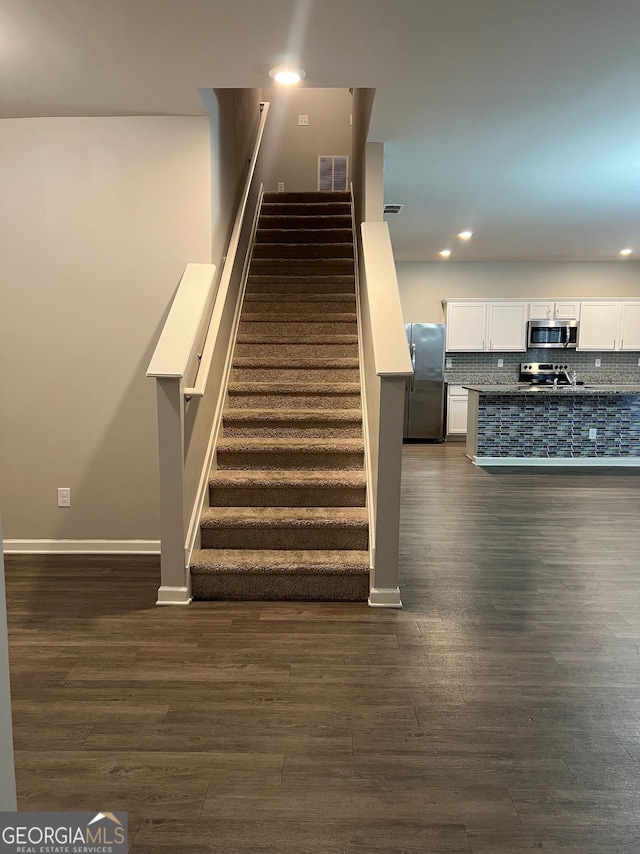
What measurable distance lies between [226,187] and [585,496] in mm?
4222

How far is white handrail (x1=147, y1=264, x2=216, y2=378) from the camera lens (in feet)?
9.75

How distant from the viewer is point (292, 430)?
4023 millimetres

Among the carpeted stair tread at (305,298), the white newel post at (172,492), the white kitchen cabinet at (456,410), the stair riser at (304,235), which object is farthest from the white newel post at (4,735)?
the white kitchen cabinet at (456,410)

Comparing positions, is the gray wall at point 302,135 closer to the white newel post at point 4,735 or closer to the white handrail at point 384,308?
the white handrail at point 384,308

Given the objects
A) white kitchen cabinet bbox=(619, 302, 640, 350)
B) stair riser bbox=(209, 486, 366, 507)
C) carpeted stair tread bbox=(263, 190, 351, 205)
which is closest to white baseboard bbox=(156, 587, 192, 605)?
stair riser bbox=(209, 486, 366, 507)

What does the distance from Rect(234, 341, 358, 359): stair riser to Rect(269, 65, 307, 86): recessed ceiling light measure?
1956 mm

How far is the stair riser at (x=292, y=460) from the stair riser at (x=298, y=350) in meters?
1.10

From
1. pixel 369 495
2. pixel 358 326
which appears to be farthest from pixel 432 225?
pixel 369 495

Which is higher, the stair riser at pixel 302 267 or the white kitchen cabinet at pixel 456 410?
the stair riser at pixel 302 267

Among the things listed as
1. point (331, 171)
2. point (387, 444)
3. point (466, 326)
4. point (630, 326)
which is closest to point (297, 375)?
point (387, 444)

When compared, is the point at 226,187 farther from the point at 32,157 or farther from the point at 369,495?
the point at 369,495

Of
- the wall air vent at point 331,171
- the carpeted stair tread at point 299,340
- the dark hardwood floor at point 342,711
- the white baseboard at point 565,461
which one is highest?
the wall air vent at point 331,171

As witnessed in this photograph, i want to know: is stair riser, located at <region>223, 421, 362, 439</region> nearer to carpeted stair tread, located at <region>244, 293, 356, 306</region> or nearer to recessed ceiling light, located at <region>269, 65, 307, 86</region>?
carpeted stair tread, located at <region>244, 293, 356, 306</region>

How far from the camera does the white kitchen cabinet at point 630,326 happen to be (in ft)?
29.0
